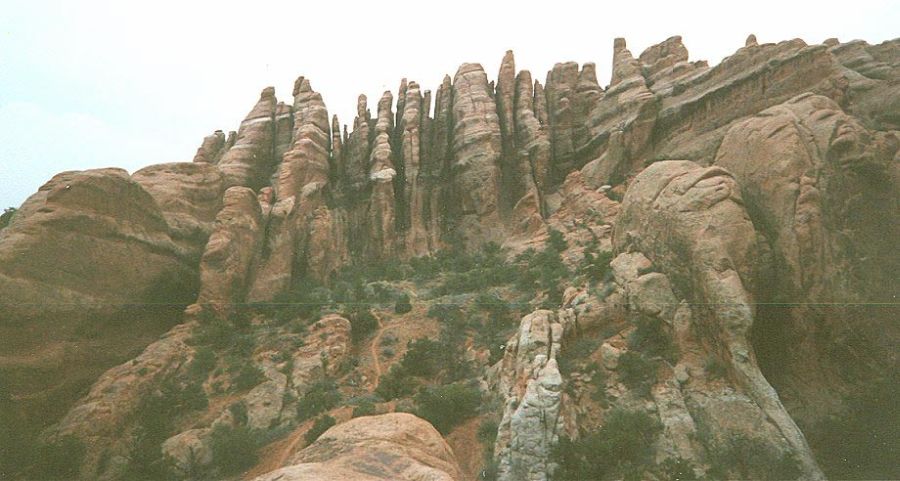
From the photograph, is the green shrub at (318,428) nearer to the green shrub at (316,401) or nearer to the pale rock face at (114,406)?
the green shrub at (316,401)

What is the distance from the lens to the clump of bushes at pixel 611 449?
1409cm

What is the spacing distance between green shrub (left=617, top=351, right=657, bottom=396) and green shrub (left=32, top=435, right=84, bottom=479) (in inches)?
736

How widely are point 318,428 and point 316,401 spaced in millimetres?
2091

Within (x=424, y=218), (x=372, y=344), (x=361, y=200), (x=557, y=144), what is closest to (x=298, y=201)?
(x=361, y=200)

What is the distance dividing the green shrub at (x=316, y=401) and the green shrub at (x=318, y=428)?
3.83 feet

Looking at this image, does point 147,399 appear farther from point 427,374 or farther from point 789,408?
point 789,408

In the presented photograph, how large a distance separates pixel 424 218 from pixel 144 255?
20.0 metres

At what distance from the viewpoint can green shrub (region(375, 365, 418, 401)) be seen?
834 inches

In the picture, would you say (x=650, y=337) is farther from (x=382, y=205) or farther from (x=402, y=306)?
(x=382, y=205)

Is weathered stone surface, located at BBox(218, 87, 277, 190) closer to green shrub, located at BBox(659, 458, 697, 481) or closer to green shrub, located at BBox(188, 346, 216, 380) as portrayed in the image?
green shrub, located at BBox(188, 346, 216, 380)

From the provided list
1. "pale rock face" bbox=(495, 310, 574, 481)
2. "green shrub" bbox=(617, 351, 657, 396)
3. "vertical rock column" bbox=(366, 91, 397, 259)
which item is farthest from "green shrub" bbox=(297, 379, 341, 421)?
"vertical rock column" bbox=(366, 91, 397, 259)

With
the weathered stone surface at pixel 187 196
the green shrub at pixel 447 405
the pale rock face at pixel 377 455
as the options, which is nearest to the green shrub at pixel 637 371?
the green shrub at pixel 447 405

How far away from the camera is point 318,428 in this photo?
59.3 ft

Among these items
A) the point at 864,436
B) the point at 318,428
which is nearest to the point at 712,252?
the point at 864,436
